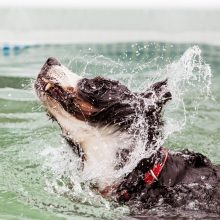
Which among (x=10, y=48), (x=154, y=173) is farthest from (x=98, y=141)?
(x=10, y=48)

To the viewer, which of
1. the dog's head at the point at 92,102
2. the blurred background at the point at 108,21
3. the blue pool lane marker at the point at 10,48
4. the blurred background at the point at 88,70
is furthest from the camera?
the blurred background at the point at 108,21

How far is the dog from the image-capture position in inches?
175

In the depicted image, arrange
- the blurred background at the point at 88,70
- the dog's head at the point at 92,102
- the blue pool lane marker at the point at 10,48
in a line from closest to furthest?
the dog's head at the point at 92,102
the blurred background at the point at 88,70
the blue pool lane marker at the point at 10,48

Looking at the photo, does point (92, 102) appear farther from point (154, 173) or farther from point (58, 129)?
point (58, 129)

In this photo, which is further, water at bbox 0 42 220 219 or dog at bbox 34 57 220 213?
water at bbox 0 42 220 219

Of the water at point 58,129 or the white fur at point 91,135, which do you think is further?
the water at point 58,129

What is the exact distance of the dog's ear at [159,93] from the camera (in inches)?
178

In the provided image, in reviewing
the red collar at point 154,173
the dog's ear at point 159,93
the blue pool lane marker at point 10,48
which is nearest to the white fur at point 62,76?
the dog's ear at point 159,93

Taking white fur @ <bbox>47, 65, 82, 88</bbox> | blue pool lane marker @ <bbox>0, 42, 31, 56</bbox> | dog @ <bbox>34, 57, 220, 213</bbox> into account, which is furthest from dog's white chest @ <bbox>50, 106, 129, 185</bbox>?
blue pool lane marker @ <bbox>0, 42, 31, 56</bbox>

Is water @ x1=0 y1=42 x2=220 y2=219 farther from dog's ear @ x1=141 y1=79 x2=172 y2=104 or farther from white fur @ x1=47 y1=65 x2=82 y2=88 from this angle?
white fur @ x1=47 y1=65 x2=82 y2=88

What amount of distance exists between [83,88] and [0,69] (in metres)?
5.02

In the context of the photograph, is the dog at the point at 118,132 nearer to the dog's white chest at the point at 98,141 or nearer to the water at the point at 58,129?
the dog's white chest at the point at 98,141

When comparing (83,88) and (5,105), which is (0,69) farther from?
(83,88)

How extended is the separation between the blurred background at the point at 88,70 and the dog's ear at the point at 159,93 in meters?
0.07
